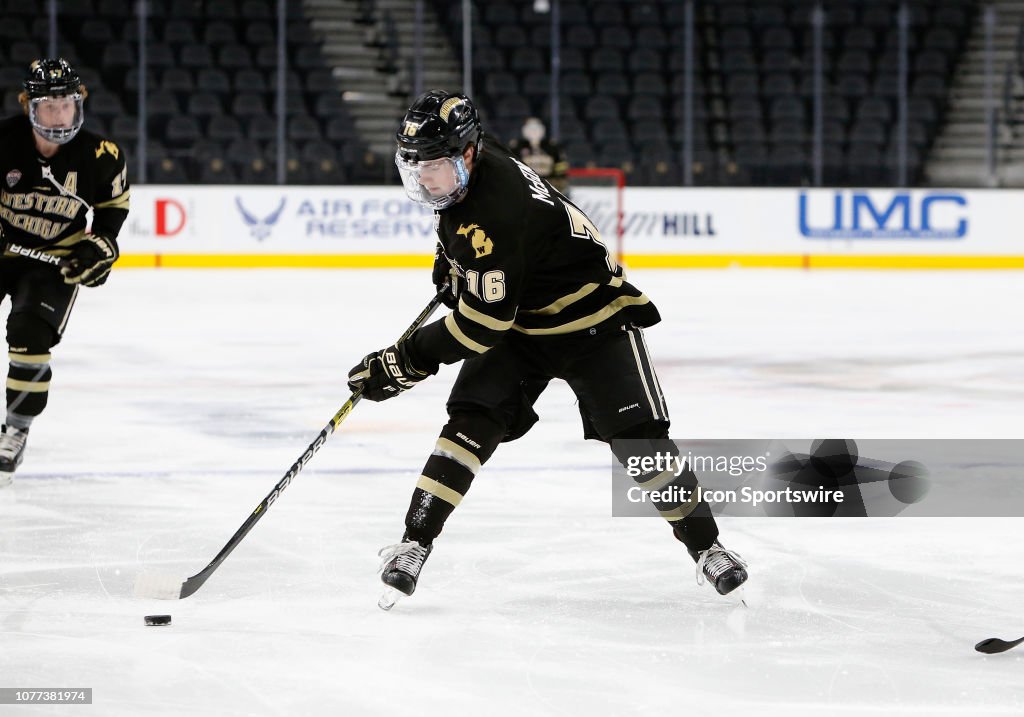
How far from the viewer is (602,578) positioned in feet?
9.96

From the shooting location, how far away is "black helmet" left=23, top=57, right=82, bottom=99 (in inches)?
156

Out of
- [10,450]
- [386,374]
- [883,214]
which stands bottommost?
[883,214]

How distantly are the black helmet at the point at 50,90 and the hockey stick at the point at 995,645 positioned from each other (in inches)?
107

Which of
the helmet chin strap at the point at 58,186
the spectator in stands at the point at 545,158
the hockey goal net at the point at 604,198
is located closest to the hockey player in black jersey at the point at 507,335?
the helmet chin strap at the point at 58,186

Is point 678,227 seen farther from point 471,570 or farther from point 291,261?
point 471,570

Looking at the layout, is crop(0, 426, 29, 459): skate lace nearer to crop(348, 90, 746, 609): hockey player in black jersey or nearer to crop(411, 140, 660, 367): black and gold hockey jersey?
crop(348, 90, 746, 609): hockey player in black jersey

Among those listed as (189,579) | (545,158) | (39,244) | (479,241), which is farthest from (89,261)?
(545,158)

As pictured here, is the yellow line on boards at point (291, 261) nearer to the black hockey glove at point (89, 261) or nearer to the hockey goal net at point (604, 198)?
the hockey goal net at point (604, 198)

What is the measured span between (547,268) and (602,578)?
0.69m

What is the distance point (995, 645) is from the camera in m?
2.43

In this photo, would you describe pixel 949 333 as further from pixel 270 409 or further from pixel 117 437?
pixel 117 437

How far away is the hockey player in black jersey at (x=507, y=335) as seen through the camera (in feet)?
8.51

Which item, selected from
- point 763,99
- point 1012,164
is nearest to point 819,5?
point 763,99

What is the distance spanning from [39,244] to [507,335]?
1903 mm
